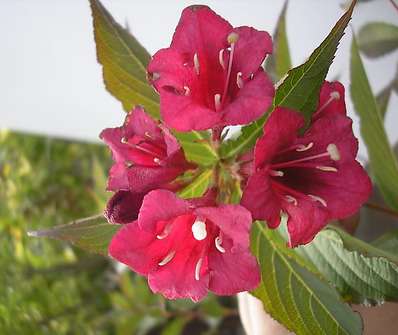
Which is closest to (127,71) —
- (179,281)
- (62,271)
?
(179,281)

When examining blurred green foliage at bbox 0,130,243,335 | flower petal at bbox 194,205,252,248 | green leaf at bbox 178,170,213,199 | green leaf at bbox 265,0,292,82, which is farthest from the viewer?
blurred green foliage at bbox 0,130,243,335

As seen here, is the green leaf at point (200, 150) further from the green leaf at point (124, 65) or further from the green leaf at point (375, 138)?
the green leaf at point (375, 138)

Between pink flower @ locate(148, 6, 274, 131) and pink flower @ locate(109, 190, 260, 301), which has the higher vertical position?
pink flower @ locate(148, 6, 274, 131)

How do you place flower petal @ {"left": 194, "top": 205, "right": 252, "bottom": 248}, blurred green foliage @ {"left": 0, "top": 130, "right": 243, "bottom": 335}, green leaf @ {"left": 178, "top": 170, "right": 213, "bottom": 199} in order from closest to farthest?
flower petal @ {"left": 194, "top": 205, "right": 252, "bottom": 248} → green leaf @ {"left": 178, "top": 170, "right": 213, "bottom": 199} → blurred green foliage @ {"left": 0, "top": 130, "right": 243, "bottom": 335}

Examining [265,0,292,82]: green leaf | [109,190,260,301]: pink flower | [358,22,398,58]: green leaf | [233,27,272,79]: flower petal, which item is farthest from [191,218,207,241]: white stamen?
[358,22,398,58]: green leaf

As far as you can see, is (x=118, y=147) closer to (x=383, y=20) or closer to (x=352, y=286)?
(x=352, y=286)

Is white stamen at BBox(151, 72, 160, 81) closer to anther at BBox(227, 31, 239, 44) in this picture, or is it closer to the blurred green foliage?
anther at BBox(227, 31, 239, 44)
